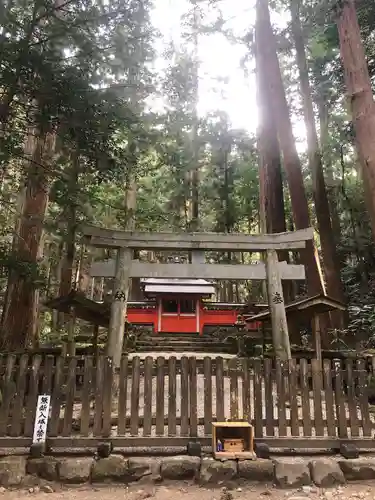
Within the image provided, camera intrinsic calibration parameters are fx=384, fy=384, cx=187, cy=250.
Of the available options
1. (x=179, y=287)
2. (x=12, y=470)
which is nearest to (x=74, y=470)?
(x=12, y=470)

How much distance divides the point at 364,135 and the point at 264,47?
7.22 m

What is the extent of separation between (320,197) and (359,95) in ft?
21.1

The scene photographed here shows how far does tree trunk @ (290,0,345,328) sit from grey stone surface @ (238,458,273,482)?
886 centimetres

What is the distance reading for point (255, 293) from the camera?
28.0 meters

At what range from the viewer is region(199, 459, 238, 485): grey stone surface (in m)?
4.32

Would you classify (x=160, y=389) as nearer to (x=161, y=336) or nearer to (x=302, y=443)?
(x=302, y=443)

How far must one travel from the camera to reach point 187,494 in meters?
4.14

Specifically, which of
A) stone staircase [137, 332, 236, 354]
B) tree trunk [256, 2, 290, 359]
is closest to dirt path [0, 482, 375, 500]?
tree trunk [256, 2, 290, 359]

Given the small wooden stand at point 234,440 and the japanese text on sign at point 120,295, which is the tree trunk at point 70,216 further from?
the small wooden stand at point 234,440

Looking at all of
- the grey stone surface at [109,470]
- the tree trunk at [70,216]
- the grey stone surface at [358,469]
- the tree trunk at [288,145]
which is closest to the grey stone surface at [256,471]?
the grey stone surface at [358,469]

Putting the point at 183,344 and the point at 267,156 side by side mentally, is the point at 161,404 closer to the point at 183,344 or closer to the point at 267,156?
the point at 267,156

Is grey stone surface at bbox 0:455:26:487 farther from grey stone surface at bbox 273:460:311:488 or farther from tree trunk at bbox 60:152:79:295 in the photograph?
tree trunk at bbox 60:152:79:295

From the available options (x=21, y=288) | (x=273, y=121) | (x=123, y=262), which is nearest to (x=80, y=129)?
(x=123, y=262)

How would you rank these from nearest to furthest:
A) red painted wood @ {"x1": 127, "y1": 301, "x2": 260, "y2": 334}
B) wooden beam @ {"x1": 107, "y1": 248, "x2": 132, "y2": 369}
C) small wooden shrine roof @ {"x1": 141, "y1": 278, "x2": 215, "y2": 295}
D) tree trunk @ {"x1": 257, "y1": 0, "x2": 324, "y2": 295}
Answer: wooden beam @ {"x1": 107, "y1": 248, "x2": 132, "y2": 369} → tree trunk @ {"x1": 257, "y1": 0, "x2": 324, "y2": 295} → small wooden shrine roof @ {"x1": 141, "y1": 278, "x2": 215, "y2": 295} → red painted wood @ {"x1": 127, "y1": 301, "x2": 260, "y2": 334}
